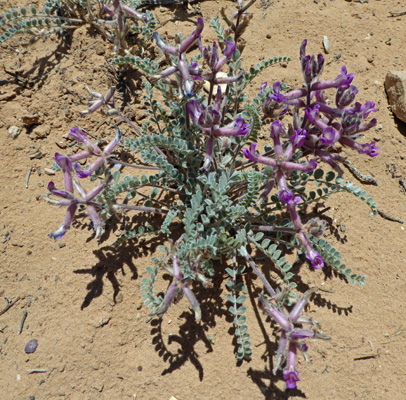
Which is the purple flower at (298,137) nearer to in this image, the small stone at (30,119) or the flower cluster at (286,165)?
the flower cluster at (286,165)

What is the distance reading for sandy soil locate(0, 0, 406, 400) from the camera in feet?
8.79

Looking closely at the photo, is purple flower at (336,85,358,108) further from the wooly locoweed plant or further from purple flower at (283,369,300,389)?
purple flower at (283,369,300,389)

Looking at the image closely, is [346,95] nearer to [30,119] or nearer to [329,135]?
[329,135]

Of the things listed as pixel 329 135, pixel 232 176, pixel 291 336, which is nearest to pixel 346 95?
pixel 329 135

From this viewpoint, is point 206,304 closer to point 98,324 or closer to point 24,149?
point 98,324

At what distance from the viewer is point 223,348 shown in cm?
278

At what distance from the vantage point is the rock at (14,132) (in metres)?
3.63

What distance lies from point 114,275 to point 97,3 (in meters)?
3.24

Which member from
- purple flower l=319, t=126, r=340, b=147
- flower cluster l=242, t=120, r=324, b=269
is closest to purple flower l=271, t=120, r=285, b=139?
flower cluster l=242, t=120, r=324, b=269

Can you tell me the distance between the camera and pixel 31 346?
2.77m

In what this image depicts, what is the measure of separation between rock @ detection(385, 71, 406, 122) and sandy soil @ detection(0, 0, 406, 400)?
9cm

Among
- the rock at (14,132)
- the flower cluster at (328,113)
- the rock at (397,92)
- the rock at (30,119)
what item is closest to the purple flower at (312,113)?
the flower cluster at (328,113)

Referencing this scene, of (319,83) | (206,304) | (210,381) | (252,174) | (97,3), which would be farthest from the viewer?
(97,3)

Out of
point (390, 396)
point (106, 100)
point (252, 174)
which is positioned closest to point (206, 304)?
point (252, 174)
